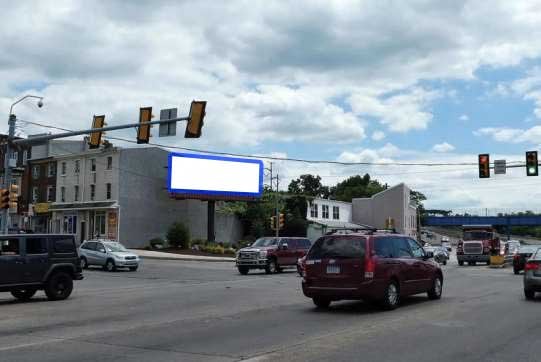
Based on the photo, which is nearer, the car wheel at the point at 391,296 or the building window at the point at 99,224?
the car wheel at the point at 391,296

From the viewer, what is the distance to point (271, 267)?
101 feet

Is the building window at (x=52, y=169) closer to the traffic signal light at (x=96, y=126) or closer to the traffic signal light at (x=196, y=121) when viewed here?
the traffic signal light at (x=96, y=126)

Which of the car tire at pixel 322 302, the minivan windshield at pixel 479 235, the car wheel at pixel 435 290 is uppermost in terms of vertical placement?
the minivan windshield at pixel 479 235

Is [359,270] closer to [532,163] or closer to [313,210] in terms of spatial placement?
[532,163]

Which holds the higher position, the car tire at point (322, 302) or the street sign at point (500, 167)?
the street sign at point (500, 167)

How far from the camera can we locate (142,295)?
19047mm

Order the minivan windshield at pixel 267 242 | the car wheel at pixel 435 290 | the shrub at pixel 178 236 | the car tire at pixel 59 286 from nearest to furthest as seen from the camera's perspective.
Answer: the car wheel at pixel 435 290 → the car tire at pixel 59 286 → the minivan windshield at pixel 267 242 → the shrub at pixel 178 236

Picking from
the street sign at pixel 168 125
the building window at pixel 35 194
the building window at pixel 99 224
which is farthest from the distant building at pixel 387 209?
the street sign at pixel 168 125

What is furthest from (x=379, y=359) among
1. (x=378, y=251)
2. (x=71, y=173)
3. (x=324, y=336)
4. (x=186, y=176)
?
(x=71, y=173)

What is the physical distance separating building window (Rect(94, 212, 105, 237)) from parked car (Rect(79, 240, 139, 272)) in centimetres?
2331

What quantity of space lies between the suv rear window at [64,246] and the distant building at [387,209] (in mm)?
69502

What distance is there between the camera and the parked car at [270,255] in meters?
30.3

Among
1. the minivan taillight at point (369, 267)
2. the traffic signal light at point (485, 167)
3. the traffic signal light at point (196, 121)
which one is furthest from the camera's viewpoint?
the traffic signal light at point (485, 167)

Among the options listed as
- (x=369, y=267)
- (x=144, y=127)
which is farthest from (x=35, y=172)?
(x=369, y=267)
